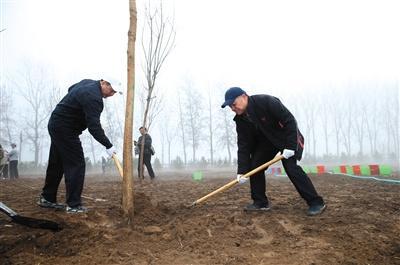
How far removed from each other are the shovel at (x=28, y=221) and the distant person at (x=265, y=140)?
2148 millimetres

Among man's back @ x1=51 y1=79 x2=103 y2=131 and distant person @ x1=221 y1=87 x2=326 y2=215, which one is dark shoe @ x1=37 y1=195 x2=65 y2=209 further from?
distant person @ x1=221 y1=87 x2=326 y2=215

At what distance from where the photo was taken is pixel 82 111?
13.3ft

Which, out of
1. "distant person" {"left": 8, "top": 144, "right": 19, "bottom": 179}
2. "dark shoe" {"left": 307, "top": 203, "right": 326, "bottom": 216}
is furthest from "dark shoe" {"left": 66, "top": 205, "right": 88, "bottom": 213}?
"distant person" {"left": 8, "top": 144, "right": 19, "bottom": 179}

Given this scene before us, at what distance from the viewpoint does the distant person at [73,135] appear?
3.85 m

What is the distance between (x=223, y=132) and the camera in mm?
A: 42094

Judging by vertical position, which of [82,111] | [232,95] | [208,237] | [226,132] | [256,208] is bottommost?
[208,237]

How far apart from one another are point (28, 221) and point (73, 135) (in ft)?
4.23

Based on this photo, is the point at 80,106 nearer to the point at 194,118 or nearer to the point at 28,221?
the point at 28,221

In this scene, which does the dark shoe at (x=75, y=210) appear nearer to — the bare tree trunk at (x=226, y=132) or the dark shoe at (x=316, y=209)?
the dark shoe at (x=316, y=209)

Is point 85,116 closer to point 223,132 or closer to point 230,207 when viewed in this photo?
point 230,207

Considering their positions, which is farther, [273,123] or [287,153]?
[273,123]

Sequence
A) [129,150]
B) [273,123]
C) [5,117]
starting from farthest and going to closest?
1. [5,117]
2. [273,123]
3. [129,150]

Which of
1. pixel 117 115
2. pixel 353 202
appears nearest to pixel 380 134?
pixel 117 115

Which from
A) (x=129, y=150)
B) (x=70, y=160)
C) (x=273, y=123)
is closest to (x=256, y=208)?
(x=273, y=123)
